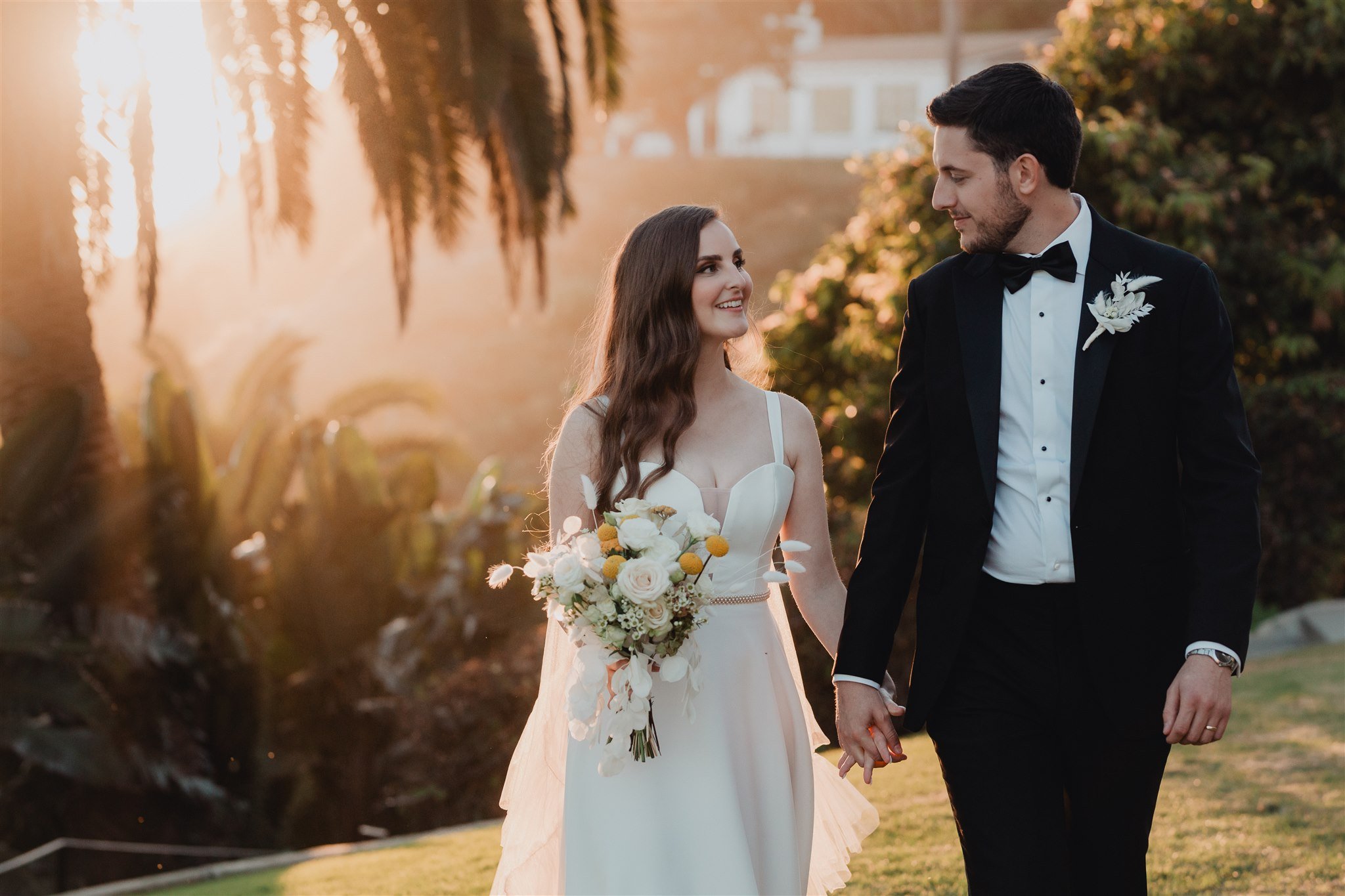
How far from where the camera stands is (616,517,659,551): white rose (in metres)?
3.39

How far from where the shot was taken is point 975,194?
347cm

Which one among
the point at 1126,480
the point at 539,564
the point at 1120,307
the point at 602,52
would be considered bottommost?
the point at 539,564

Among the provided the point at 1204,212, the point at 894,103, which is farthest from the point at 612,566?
the point at 894,103

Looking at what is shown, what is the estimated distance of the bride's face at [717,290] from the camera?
13.3ft

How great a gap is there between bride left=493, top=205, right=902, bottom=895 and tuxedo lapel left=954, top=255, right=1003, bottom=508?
2.11 feet

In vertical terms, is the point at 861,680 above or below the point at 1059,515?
below

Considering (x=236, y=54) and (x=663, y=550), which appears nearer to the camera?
(x=663, y=550)

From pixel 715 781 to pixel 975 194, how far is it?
1.70 m

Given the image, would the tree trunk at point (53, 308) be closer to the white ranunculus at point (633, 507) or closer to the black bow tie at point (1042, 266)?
the white ranunculus at point (633, 507)

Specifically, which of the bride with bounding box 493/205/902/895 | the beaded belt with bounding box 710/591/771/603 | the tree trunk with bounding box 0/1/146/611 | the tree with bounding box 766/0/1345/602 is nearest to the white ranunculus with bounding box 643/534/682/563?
the bride with bounding box 493/205/902/895

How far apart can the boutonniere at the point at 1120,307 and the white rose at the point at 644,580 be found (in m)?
1.17

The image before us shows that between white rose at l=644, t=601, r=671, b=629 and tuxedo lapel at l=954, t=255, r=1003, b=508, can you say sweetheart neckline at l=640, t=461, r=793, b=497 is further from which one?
tuxedo lapel at l=954, t=255, r=1003, b=508

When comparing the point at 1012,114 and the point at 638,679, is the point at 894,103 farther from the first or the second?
the point at 638,679

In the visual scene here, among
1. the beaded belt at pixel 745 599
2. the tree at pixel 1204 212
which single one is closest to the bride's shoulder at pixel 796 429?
the beaded belt at pixel 745 599
